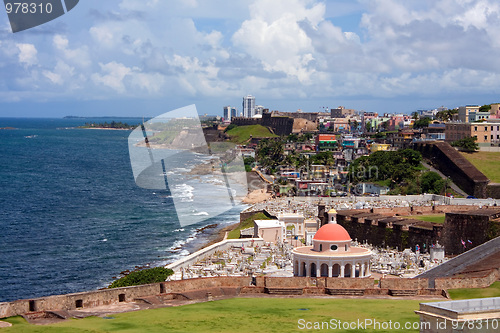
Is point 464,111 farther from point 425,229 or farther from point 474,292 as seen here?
point 474,292

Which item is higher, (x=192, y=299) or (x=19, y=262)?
(x=192, y=299)

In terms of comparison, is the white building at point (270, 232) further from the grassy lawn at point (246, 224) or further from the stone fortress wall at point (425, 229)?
the grassy lawn at point (246, 224)

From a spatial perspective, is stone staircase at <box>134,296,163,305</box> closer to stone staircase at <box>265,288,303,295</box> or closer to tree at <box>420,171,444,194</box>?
stone staircase at <box>265,288,303,295</box>

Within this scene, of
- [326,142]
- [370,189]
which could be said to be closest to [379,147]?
[326,142]

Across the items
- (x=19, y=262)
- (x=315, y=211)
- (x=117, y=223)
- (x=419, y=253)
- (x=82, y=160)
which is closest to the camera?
(x=419, y=253)

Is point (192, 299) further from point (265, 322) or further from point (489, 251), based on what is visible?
point (489, 251)

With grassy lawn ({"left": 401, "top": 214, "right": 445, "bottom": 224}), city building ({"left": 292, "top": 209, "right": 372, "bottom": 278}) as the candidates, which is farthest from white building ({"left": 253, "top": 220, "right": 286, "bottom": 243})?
city building ({"left": 292, "top": 209, "right": 372, "bottom": 278})

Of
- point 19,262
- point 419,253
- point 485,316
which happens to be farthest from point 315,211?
point 485,316
